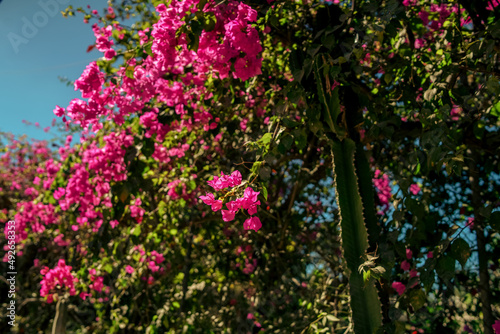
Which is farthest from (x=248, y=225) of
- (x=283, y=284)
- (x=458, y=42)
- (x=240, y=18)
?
(x=283, y=284)

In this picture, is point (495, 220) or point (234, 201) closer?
point (495, 220)

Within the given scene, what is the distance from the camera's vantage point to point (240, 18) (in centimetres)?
175

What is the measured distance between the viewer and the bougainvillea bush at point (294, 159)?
5.08 feet

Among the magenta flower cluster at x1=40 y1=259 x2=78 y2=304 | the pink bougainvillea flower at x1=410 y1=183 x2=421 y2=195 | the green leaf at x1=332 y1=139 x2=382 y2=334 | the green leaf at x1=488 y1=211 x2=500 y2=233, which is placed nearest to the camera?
the green leaf at x1=488 y1=211 x2=500 y2=233

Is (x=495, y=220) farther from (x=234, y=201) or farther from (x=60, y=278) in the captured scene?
(x=60, y=278)

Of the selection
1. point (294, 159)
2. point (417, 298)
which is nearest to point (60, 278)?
point (294, 159)

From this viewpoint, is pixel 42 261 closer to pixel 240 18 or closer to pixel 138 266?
pixel 138 266

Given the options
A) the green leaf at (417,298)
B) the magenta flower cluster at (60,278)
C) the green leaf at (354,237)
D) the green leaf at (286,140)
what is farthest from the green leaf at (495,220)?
the magenta flower cluster at (60,278)

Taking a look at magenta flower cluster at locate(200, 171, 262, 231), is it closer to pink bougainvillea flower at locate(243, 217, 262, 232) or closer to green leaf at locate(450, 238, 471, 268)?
pink bougainvillea flower at locate(243, 217, 262, 232)

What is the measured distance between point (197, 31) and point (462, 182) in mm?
3251

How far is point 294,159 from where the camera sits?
3477 millimetres

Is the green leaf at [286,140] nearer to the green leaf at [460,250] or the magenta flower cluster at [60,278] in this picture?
the green leaf at [460,250]

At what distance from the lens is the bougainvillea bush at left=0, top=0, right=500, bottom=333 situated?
155 centimetres

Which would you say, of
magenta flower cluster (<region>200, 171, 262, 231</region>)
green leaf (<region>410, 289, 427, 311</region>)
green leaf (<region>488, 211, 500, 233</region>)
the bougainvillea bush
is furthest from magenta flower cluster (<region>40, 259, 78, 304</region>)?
green leaf (<region>488, 211, 500, 233</region>)
